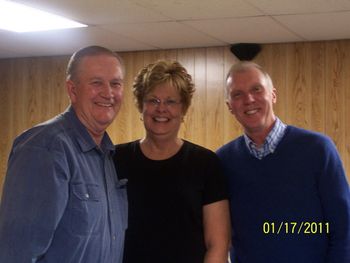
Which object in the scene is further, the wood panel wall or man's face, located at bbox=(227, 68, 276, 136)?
the wood panel wall

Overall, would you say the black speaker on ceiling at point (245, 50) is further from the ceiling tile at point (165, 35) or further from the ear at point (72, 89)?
the ear at point (72, 89)

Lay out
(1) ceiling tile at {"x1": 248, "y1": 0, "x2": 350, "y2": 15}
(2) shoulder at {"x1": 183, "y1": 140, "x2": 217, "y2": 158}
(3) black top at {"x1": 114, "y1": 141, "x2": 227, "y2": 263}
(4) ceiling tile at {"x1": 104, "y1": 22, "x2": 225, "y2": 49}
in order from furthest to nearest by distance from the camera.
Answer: (4) ceiling tile at {"x1": 104, "y1": 22, "x2": 225, "y2": 49} < (1) ceiling tile at {"x1": 248, "y1": 0, "x2": 350, "y2": 15} < (2) shoulder at {"x1": 183, "y1": 140, "x2": 217, "y2": 158} < (3) black top at {"x1": 114, "y1": 141, "x2": 227, "y2": 263}

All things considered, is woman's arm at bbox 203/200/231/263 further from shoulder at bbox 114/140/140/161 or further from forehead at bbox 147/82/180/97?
forehead at bbox 147/82/180/97

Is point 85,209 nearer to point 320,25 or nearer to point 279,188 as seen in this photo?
point 279,188

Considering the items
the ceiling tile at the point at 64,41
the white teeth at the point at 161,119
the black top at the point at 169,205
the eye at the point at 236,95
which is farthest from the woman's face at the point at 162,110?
the ceiling tile at the point at 64,41

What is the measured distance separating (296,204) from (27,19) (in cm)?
227

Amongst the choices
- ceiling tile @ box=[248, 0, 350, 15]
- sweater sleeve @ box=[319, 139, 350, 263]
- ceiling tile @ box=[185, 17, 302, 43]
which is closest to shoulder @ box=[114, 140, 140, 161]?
sweater sleeve @ box=[319, 139, 350, 263]

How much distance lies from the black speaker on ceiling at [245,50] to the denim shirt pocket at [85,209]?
282cm

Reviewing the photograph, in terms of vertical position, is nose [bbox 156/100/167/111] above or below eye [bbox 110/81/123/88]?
below

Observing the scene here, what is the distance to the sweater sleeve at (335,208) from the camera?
6.34ft

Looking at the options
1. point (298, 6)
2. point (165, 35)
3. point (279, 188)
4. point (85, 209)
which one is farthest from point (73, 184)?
point (165, 35)

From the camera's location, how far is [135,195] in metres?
2.04

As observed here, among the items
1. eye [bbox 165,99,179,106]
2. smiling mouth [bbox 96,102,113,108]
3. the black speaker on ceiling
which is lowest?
smiling mouth [bbox 96,102,113,108]

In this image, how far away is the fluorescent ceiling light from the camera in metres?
3.16
